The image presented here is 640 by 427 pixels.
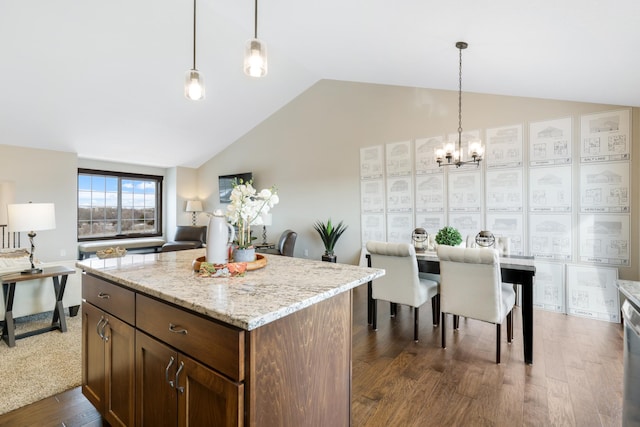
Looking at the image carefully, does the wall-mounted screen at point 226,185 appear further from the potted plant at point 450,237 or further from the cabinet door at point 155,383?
A: the cabinet door at point 155,383

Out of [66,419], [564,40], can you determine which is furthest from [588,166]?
[66,419]

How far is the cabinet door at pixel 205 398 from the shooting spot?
95cm

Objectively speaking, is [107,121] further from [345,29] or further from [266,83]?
[345,29]

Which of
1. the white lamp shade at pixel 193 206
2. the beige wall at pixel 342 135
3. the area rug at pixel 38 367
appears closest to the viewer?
the area rug at pixel 38 367

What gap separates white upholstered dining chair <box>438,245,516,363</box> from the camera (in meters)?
2.36

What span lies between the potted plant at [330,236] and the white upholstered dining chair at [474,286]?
2.76 meters

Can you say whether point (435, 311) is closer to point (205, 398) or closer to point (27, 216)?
point (205, 398)

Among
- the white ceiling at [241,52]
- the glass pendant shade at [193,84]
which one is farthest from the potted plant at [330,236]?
the glass pendant shade at [193,84]

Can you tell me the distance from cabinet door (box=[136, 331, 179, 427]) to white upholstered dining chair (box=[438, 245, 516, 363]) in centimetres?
211

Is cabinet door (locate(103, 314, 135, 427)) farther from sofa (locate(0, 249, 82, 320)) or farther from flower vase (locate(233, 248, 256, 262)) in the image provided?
sofa (locate(0, 249, 82, 320))

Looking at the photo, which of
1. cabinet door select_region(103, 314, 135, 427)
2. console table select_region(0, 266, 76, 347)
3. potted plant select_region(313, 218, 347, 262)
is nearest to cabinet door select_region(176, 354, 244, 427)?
cabinet door select_region(103, 314, 135, 427)

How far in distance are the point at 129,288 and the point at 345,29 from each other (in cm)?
296

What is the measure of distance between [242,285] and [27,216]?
2610 millimetres

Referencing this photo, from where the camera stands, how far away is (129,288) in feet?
4.61
